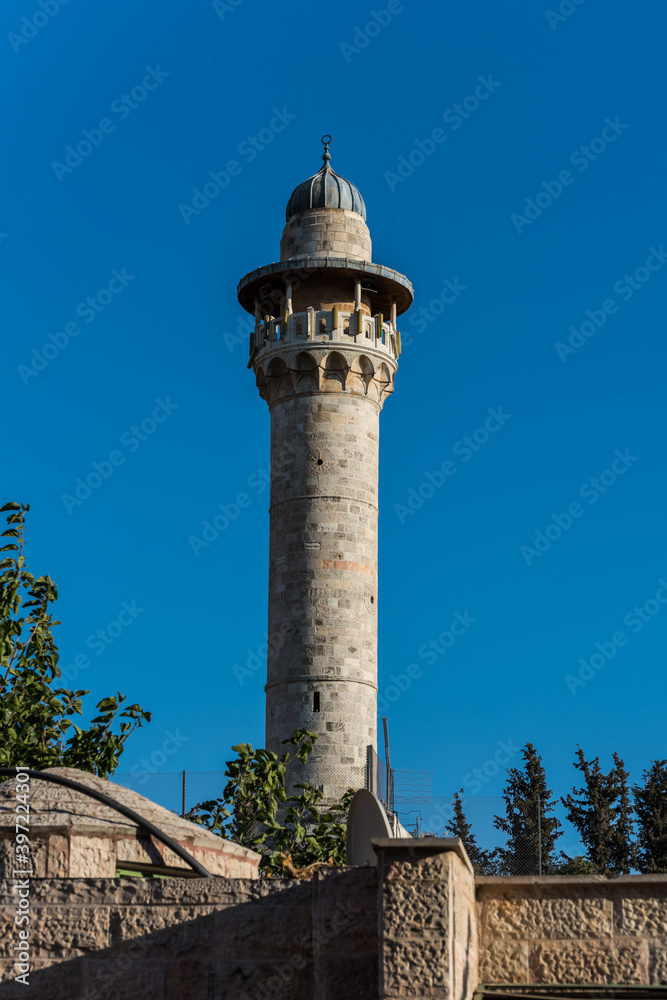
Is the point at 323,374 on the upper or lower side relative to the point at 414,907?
upper

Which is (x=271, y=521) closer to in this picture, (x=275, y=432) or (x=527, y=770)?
(x=275, y=432)

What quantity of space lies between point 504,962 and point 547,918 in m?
0.35

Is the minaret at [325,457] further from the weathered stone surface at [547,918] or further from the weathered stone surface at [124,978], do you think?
the weathered stone surface at [124,978]

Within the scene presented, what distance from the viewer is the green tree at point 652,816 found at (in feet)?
123

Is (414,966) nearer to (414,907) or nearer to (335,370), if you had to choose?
(414,907)

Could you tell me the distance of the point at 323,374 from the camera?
32844mm

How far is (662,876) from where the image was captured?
775cm

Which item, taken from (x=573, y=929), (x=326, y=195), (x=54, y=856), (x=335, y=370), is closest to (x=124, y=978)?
(x=54, y=856)

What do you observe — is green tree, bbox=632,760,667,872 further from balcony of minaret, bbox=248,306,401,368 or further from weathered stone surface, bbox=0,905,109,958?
weathered stone surface, bbox=0,905,109,958

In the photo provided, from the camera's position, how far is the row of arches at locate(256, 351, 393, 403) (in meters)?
32.8

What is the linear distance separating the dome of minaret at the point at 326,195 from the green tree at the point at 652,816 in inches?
686

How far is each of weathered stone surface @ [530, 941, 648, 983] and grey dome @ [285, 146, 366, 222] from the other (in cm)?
2859

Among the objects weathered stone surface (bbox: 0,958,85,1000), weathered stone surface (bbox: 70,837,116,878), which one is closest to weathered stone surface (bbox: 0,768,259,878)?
weathered stone surface (bbox: 70,837,116,878)

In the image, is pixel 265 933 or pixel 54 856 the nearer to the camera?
pixel 265 933
